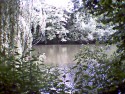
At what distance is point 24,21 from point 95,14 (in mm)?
2651

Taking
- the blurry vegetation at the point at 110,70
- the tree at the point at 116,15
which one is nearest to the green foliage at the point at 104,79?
the blurry vegetation at the point at 110,70

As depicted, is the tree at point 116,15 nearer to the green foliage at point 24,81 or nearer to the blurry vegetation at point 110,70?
the blurry vegetation at point 110,70

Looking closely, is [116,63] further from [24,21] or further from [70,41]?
[70,41]

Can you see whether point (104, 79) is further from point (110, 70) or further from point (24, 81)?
point (24, 81)

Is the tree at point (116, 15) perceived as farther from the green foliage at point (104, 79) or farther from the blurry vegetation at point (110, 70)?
the green foliage at point (104, 79)

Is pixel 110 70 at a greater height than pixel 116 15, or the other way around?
pixel 116 15

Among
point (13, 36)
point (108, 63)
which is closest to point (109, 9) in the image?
point (108, 63)

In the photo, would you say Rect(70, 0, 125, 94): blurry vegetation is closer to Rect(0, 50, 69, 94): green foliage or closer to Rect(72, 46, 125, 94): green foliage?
Rect(72, 46, 125, 94): green foliage

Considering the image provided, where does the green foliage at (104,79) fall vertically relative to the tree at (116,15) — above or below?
below

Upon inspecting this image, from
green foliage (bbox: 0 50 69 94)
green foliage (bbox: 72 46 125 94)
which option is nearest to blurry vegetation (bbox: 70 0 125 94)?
green foliage (bbox: 72 46 125 94)

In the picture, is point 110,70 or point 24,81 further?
point 110,70

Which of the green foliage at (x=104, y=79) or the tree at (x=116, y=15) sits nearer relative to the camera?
the green foliage at (x=104, y=79)

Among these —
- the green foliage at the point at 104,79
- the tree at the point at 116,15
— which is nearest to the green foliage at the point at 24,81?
the green foliage at the point at 104,79

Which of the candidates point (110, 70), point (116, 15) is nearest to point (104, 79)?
point (110, 70)
